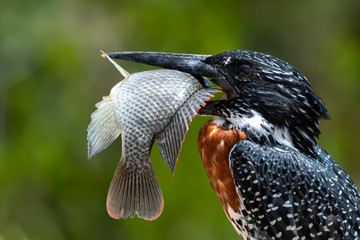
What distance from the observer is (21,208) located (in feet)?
17.5

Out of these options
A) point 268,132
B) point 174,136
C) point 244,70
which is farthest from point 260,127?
point 174,136

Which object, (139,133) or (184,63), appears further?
(184,63)

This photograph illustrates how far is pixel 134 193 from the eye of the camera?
2.51 metres

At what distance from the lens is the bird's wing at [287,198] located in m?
2.75

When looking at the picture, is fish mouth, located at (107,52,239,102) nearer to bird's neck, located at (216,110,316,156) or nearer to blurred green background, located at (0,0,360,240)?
bird's neck, located at (216,110,316,156)

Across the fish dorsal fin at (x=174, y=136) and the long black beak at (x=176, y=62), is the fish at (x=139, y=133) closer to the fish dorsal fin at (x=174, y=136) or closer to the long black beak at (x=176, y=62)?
the fish dorsal fin at (x=174, y=136)

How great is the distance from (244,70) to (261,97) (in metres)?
0.15

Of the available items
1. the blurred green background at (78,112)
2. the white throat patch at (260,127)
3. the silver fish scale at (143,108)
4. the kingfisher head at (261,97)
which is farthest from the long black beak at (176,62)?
the blurred green background at (78,112)

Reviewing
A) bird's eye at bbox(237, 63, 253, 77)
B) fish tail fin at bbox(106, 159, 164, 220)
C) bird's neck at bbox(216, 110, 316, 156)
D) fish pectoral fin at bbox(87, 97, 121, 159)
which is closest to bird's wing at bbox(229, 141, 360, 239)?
bird's neck at bbox(216, 110, 316, 156)

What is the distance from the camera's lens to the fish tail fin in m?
2.49

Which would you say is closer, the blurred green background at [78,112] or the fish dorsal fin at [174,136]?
the fish dorsal fin at [174,136]

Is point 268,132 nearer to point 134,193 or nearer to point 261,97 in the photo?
point 261,97

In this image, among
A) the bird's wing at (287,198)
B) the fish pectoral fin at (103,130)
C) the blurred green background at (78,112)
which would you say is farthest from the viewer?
the blurred green background at (78,112)

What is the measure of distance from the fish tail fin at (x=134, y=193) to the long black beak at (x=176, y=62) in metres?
0.62
